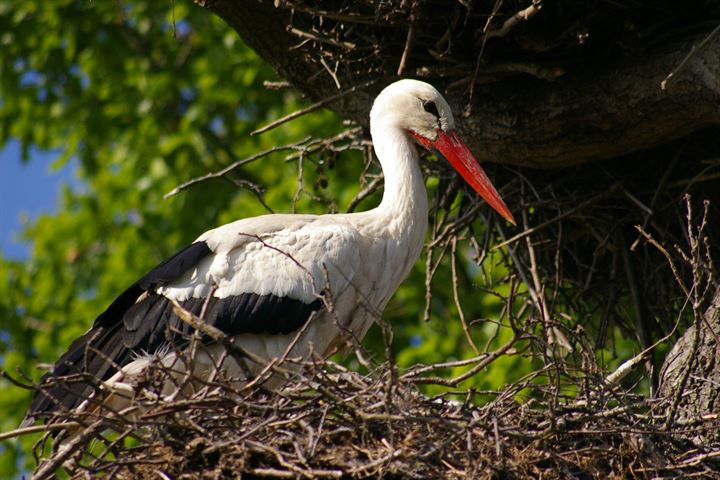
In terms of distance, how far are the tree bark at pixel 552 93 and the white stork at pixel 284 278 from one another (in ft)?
0.46

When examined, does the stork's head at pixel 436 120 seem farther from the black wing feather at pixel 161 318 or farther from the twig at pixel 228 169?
the black wing feather at pixel 161 318

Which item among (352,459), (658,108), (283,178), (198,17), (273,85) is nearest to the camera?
(352,459)

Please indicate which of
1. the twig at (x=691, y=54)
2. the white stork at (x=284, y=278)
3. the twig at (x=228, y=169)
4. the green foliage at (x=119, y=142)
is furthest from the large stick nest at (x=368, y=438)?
the green foliage at (x=119, y=142)

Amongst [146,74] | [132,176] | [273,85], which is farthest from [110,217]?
[273,85]

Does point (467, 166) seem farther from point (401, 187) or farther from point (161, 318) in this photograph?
point (161, 318)

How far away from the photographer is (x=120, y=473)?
136 inches

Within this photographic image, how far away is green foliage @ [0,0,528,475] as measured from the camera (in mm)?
8969

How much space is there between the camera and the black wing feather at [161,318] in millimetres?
4246

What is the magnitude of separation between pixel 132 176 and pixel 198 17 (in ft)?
4.57

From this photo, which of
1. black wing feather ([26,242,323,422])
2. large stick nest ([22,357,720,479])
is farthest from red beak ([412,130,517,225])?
large stick nest ([22,357,720,479])

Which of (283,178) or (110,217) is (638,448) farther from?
(110,217)

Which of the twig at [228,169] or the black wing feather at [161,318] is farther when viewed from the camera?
the twig at [228,169]

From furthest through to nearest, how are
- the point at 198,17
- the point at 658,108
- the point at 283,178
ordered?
the point at 198,17 → the point at 283,178 → the point at 658,108

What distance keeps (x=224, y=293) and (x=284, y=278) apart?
0.22 metres
